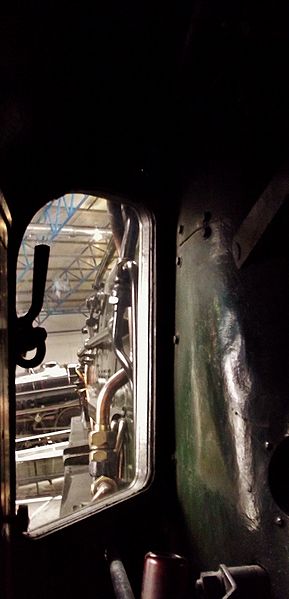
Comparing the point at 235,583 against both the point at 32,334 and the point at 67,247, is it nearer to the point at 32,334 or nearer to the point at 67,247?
the point at 32,334

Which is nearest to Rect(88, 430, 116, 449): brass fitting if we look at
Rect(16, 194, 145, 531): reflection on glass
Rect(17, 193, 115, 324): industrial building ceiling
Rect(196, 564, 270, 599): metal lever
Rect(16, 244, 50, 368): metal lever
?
Rect(16, 194, 145, 531): reflection on glass

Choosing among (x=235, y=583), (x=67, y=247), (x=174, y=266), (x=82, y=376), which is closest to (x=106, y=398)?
(x=174, y=266)

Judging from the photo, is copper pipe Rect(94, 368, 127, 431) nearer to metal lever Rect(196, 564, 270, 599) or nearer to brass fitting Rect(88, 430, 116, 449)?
brass fitting Rect(88, 430, 116, 449)

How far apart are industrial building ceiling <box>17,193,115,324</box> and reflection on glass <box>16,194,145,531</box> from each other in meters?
0.03

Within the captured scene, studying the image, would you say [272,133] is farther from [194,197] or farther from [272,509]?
[272,509]

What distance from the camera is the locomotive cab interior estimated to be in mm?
1103

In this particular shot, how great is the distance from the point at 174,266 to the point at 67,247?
31.3 feet

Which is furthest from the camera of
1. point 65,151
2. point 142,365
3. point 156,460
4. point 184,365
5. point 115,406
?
point 115,406

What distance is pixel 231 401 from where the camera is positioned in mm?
1279

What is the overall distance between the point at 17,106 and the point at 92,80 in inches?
13.9

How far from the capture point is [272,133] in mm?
1145

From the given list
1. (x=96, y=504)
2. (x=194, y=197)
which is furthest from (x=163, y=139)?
(x=96, y=504)

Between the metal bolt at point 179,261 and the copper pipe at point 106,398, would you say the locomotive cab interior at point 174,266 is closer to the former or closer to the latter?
the metal bolt at point 179,261

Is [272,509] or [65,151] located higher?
[65,151]
